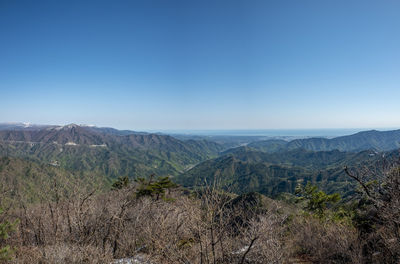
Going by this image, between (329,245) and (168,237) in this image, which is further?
(329,245)

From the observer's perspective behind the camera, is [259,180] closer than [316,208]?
No

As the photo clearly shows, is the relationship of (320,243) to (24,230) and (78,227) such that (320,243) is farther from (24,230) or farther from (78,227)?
(24,230)

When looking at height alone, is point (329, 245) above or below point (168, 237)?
below

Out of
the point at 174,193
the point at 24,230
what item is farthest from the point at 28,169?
the point at 24,230

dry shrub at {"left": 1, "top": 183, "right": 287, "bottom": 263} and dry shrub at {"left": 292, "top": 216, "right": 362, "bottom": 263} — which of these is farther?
dry shrub at {"left": 292, "top": 216, "right": 362, "bottom": 263}

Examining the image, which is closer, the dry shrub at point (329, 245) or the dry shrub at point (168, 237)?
the dry shrub at point (168, 237)

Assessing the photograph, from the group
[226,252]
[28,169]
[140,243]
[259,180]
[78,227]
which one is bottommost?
[259,180]

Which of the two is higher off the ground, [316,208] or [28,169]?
[316,208]

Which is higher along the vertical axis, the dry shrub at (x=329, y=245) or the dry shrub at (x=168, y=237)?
the dry shrub at (x=168, y=237)

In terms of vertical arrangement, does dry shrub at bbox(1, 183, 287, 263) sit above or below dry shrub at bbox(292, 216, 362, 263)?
above

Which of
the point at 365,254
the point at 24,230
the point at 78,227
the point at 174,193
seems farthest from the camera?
the point at 174,193

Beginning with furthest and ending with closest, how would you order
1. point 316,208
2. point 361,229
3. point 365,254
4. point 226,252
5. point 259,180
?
point 259,180 → point 316,208 → point 361,229 → point 365,254 → point 226,252
